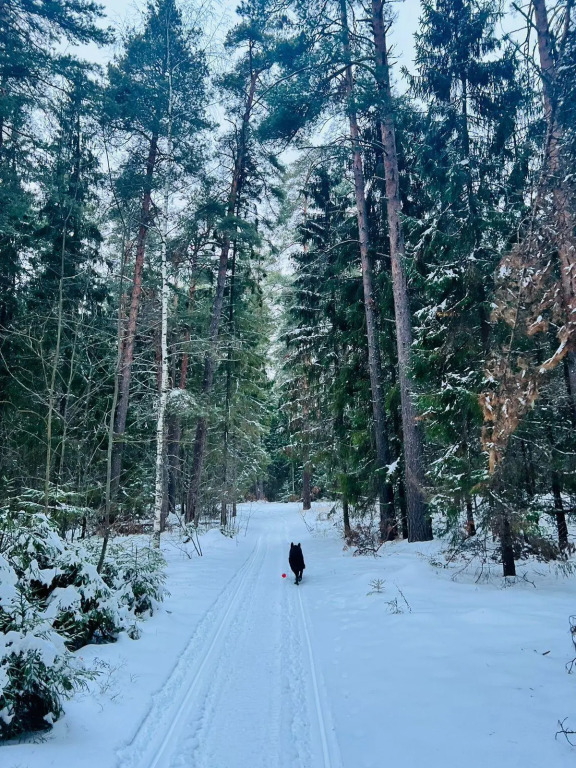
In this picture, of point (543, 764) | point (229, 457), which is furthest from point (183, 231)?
point (543, 764)

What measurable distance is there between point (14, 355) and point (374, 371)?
1137 cm

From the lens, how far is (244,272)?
19.3 metres

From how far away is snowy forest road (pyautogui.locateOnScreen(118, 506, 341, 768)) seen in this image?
3525 mm

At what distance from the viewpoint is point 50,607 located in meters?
5.20

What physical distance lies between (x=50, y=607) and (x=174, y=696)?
193cm

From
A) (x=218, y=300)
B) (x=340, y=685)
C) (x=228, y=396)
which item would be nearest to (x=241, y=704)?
(x=340, y=685)

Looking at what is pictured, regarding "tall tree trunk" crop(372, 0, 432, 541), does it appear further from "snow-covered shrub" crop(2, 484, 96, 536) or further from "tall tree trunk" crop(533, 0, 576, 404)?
"snow-covered shrub" crop(2, 484, 96, 536)

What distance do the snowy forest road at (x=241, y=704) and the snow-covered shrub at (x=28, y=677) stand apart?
2.48ft

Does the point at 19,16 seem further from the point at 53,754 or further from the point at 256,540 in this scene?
the point at 256,540

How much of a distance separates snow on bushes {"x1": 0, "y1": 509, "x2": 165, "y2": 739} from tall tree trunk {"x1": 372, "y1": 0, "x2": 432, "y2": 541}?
6.31 metres

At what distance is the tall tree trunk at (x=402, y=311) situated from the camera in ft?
33.9

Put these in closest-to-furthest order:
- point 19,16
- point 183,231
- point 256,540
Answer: point 19,16, point 183,231, point 256,540

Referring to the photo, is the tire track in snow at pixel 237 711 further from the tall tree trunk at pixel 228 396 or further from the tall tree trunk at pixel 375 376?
the tall tree trunk at pixel 228 396

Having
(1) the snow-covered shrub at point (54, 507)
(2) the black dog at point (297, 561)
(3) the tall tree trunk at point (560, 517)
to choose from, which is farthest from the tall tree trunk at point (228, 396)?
(3) the tall tree trunk at point (560, 517)
